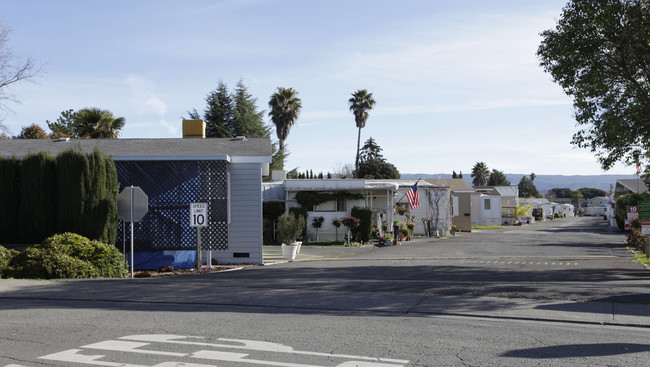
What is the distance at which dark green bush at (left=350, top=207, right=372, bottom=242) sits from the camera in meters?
32.9

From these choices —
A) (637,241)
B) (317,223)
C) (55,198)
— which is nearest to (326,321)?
(55,198)

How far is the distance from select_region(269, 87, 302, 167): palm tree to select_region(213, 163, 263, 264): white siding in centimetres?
3626

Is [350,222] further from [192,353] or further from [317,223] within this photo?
[192,353]

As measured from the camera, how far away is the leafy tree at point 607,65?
57.3 ft

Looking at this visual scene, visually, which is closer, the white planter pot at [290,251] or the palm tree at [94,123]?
the white planter pot at [290,251]

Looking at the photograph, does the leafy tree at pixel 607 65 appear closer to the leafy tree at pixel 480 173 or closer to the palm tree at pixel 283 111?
the palm tree at pixel 283 111

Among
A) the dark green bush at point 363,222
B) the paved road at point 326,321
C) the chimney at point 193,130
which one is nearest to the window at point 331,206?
the dark green bush at point 363,222

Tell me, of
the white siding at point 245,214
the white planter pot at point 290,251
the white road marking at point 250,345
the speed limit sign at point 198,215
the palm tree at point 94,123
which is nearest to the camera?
the white road marking at point 250,345

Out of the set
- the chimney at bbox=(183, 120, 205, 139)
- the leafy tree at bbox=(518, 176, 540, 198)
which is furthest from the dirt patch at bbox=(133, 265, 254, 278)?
the leafy tree at bbox=(518, 176, 540, 198)

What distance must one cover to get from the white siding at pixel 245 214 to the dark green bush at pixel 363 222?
13.5 metres

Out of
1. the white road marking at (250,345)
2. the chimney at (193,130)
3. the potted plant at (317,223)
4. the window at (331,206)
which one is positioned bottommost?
the white road marking at (250,345)

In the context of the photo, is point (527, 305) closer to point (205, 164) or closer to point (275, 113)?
point (205, 164)

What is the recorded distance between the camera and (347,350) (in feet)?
22.9

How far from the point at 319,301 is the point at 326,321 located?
1.86 m
